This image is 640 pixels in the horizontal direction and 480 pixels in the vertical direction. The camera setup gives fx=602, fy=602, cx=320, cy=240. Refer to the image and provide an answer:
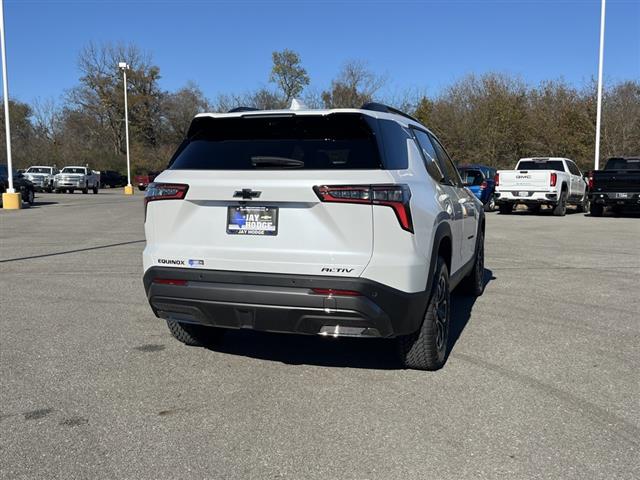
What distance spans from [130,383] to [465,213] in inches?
136

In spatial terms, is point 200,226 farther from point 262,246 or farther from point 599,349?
point 599,349

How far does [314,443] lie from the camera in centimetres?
338

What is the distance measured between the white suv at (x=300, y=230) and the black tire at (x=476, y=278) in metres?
2.72

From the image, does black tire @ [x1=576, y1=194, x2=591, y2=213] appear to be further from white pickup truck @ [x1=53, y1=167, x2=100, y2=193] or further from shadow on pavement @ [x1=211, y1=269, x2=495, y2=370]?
white pickup truck @ [x1=53, y1=167, x2=100, y2=193]

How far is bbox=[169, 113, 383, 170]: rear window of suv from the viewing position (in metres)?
3.96

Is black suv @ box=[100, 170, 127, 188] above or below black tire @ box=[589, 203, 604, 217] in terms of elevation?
above

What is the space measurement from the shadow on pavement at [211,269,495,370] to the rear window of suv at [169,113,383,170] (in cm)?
168

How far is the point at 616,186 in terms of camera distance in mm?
19453

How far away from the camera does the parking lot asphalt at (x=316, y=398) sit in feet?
10.4

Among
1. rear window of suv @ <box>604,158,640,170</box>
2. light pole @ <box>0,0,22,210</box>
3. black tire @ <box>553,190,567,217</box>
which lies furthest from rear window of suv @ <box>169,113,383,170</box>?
light pole @ <box>0,0,22,210</box>

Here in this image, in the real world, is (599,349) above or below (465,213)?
below

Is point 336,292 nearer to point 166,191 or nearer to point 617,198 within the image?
point 166,191

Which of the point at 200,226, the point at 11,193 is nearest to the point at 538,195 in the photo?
the point at 200,226

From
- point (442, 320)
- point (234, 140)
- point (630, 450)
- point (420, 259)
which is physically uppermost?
point (234, 140)
